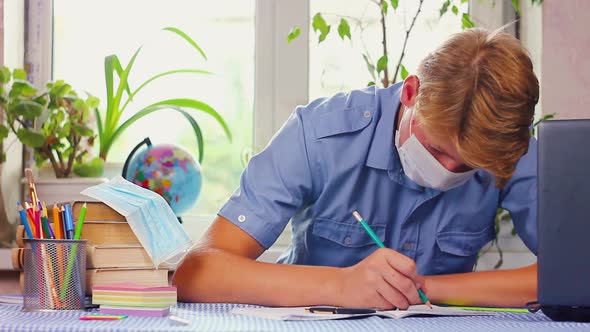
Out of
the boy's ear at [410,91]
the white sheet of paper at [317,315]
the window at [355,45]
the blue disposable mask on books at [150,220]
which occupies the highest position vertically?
the window at [355,45]

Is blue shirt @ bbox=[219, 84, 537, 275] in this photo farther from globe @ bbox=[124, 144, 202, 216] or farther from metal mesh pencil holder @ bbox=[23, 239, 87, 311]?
globe @ bbox=[124, 144, 202, 216]

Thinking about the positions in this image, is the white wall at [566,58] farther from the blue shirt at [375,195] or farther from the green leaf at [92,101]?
the green leaf at [92,101]

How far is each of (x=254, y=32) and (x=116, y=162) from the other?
59 centimetres

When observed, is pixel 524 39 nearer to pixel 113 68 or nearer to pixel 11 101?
pixel 113 68

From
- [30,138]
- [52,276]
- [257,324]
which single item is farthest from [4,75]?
[257,324]

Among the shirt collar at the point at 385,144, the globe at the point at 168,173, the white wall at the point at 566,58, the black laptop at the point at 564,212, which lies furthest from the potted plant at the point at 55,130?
the black laptop at the point at 564,212

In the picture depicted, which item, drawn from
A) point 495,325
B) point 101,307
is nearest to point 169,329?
point 101,307

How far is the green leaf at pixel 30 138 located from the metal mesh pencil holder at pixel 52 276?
1140 millimetres

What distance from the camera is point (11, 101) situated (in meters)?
2.27

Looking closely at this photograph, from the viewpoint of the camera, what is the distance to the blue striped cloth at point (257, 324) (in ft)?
3.17

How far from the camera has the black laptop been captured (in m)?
1.04

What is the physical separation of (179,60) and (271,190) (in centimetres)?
119

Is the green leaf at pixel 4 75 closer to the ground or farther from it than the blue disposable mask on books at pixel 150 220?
farther from it

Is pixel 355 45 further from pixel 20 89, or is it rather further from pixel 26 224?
pixel 26 224
